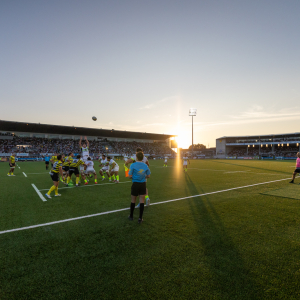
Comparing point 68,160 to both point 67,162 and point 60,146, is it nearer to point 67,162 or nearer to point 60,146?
point 67,162

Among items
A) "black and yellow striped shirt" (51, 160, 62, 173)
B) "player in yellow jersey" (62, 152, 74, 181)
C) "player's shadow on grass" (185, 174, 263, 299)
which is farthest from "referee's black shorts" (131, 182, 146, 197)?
"player in yellow jersey" (62, 152, 74, 181)

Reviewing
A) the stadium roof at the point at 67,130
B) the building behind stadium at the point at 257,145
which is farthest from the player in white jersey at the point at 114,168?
the building behind stadium at the point at 257,145

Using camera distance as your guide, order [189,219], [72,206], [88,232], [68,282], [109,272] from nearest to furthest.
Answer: [68,282], [109,272], [88,232], [189,219], [72,206]

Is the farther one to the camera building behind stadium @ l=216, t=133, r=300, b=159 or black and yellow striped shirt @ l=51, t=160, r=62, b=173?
building behind stadium @ l=216, t=133, r=300, b=159

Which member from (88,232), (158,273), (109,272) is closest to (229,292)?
(158,273)

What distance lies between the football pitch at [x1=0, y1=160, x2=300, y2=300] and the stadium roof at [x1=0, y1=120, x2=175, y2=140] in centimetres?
5142

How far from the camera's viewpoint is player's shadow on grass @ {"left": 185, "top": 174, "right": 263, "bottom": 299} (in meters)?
2.64

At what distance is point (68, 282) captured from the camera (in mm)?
2857

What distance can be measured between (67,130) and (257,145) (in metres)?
75.5

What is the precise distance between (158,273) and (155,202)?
445 centimetres

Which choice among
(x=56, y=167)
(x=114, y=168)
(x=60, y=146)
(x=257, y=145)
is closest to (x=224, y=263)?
(x=56, y=167)

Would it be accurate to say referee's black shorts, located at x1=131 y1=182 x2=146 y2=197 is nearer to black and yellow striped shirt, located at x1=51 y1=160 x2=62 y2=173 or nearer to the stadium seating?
black and yellow striped shirt, located at x1=51 y1=160 x2=62 y2=173

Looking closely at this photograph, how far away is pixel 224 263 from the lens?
3.28m

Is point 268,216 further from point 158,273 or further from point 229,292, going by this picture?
point 158,273
